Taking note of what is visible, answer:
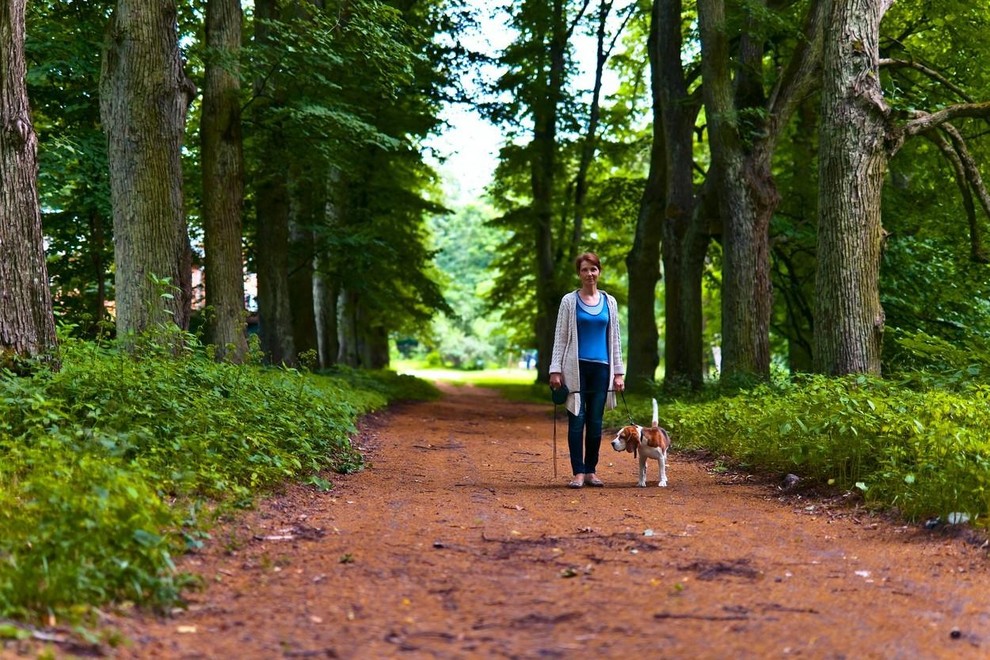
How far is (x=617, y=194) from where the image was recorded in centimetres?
2516

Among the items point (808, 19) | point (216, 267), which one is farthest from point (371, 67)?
point (808, 19)

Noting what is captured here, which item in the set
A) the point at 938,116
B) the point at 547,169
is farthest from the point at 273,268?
the point at 938,116

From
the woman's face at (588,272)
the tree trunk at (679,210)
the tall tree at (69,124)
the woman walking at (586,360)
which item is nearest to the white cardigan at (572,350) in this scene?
the woman walking at (586,360)

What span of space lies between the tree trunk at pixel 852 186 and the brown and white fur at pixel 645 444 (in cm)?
351

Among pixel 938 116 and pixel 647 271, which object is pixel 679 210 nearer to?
pixel 647 271

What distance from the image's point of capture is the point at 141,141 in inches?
434

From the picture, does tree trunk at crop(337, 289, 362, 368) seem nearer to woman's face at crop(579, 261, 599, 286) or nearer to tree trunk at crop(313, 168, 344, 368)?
tree trunk at crop(313, 168, 344, 368)

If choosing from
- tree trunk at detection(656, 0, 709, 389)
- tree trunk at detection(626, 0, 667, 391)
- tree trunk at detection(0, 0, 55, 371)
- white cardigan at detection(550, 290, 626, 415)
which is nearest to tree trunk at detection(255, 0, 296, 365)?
tree trunk at detection(626, 0, 667, 391)

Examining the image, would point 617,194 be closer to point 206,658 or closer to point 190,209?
point 190,209

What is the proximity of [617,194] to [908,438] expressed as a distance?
18442mm

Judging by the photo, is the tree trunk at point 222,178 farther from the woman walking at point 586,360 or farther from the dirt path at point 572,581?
the dirt path at point 572,581

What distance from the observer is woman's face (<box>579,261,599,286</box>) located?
828 centimetres

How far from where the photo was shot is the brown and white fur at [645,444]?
852 cm

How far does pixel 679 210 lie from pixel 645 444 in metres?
11.3
